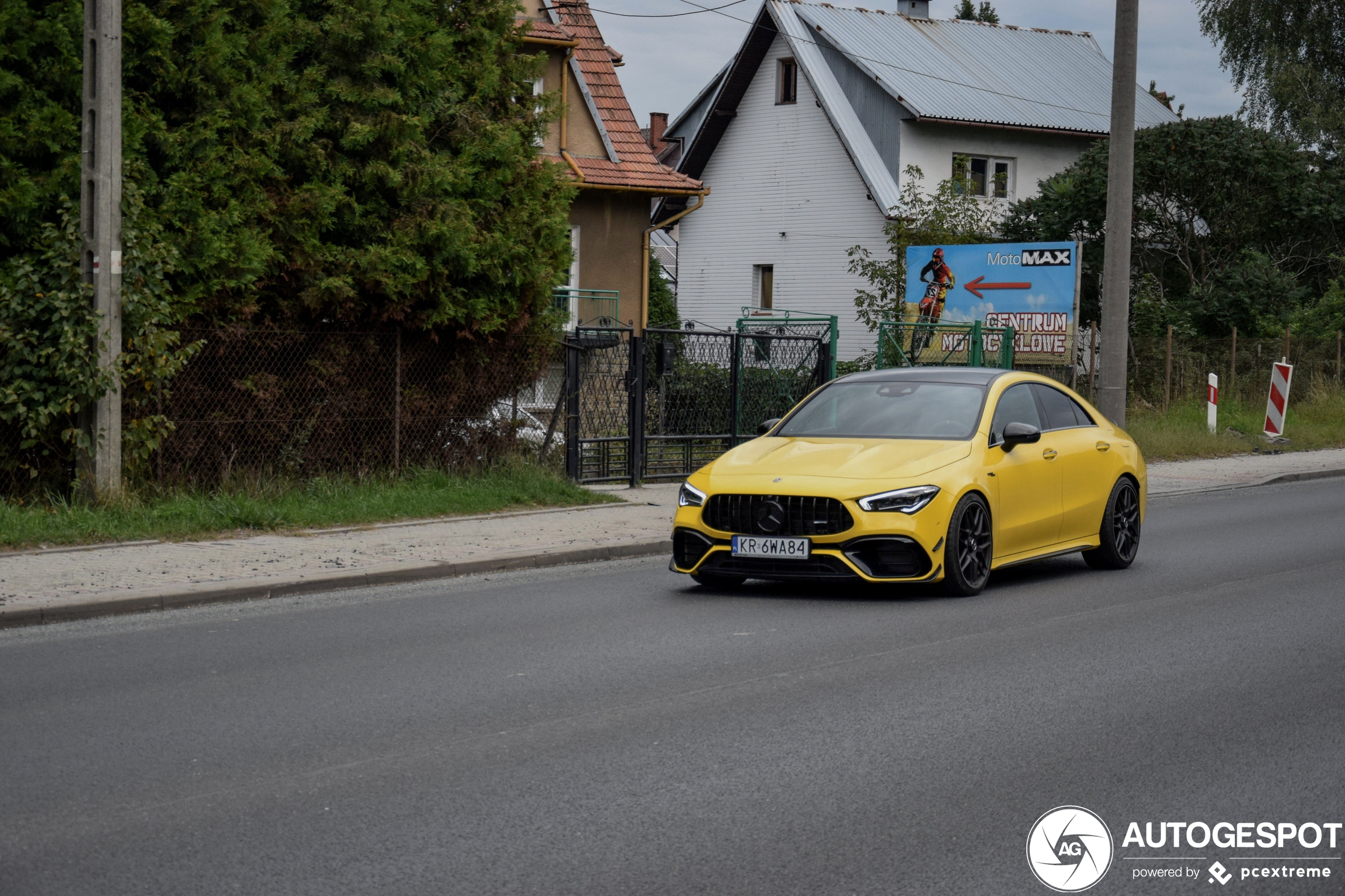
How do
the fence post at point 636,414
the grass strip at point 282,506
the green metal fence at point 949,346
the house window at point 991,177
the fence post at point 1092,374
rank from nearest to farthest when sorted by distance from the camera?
the grass strip at point 282,506
the fence post at point 636,414
the green metal fence at point 949,346
the fence post at point 1092,374
the house window at point 991,177

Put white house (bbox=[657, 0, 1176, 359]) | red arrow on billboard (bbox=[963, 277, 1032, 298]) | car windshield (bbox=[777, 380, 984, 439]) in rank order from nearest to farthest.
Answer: car windshield (bbox=[777, 380, 984, 439]), red arrow on billboard (bbox=[963, 277, 1032, 298]), white house (bbox=[657, 0, 1176, 359])

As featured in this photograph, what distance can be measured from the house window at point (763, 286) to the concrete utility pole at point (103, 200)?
30661mm

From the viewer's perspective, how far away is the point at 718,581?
10.7 m

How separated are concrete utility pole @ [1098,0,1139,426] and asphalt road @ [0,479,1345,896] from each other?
8.50m

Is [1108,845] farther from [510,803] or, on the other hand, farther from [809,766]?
[510,803]

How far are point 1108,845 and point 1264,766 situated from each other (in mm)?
1194

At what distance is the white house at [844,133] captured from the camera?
38188 mm

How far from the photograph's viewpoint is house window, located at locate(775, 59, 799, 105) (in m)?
40.2

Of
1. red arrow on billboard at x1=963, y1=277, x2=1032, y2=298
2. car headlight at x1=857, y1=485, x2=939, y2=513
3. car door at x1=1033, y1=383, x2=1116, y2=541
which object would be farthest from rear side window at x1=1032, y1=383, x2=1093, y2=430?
red arrow on billboard at x1=963, y1=277, x2=1032, y2=298

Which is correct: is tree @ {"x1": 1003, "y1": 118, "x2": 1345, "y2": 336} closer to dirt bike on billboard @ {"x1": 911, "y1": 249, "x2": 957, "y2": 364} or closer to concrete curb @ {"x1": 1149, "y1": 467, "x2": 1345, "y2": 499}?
dirt bike on billboard @ {"x1": 911, "y1": 249, "x2": 957, "y2": 364}

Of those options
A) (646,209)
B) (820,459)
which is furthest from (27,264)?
(646,209)

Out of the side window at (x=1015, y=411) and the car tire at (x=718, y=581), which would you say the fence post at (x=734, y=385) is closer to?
the side window at (x=1015, y=411)

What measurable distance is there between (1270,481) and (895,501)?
11981 millimetres

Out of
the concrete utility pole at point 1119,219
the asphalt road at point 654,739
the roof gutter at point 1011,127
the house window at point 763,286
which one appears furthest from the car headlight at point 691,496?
the house window at point 763,286
